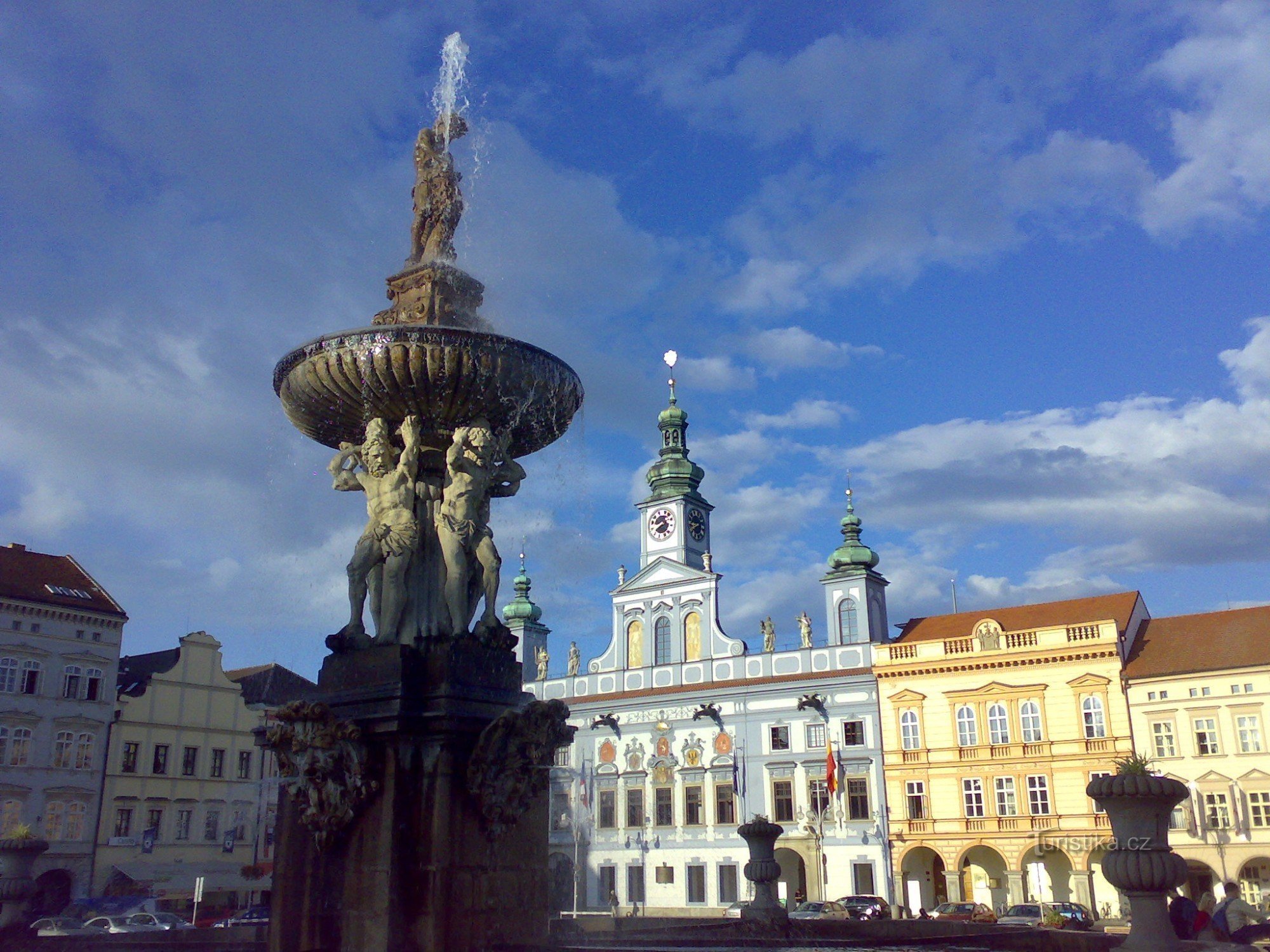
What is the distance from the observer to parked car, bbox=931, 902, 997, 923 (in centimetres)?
3247

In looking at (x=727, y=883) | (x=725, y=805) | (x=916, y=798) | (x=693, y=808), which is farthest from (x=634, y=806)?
(x=916, y=798)

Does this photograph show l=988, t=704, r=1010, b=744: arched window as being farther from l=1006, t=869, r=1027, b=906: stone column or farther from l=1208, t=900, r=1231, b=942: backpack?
l=1208, t=900, r=1231, b=942: backpack

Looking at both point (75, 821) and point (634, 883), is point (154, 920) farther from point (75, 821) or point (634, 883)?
point (634, 883)

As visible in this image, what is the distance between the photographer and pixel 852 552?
49094 mm

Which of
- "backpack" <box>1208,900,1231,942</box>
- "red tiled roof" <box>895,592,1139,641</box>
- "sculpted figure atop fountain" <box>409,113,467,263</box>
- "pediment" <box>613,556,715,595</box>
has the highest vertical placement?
"pediment" <box>613,556,715,595</box>

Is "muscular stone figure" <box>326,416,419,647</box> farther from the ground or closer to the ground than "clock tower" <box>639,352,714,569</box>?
closer to the ground

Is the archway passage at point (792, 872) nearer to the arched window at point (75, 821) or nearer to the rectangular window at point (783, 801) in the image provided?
the rectangular window at point (783, 801)

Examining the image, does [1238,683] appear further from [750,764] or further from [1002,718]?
[750,764]

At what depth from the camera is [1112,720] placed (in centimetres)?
3897

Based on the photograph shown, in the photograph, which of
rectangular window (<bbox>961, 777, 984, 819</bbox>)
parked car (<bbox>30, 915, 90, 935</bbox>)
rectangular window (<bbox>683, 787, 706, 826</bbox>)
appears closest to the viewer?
parked car (<bbox>30, 915, 90, 935</bbox>)

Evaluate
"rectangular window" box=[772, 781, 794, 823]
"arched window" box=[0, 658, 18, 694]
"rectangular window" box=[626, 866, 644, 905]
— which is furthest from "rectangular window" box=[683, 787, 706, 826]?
"arched window" box=[0, 658, 18, 694]

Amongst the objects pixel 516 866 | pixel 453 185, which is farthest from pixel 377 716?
pixel 453 185

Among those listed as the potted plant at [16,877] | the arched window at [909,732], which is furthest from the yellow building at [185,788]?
the potted plant at [16,877]

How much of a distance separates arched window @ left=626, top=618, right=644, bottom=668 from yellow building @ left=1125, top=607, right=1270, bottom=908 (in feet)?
65.5
